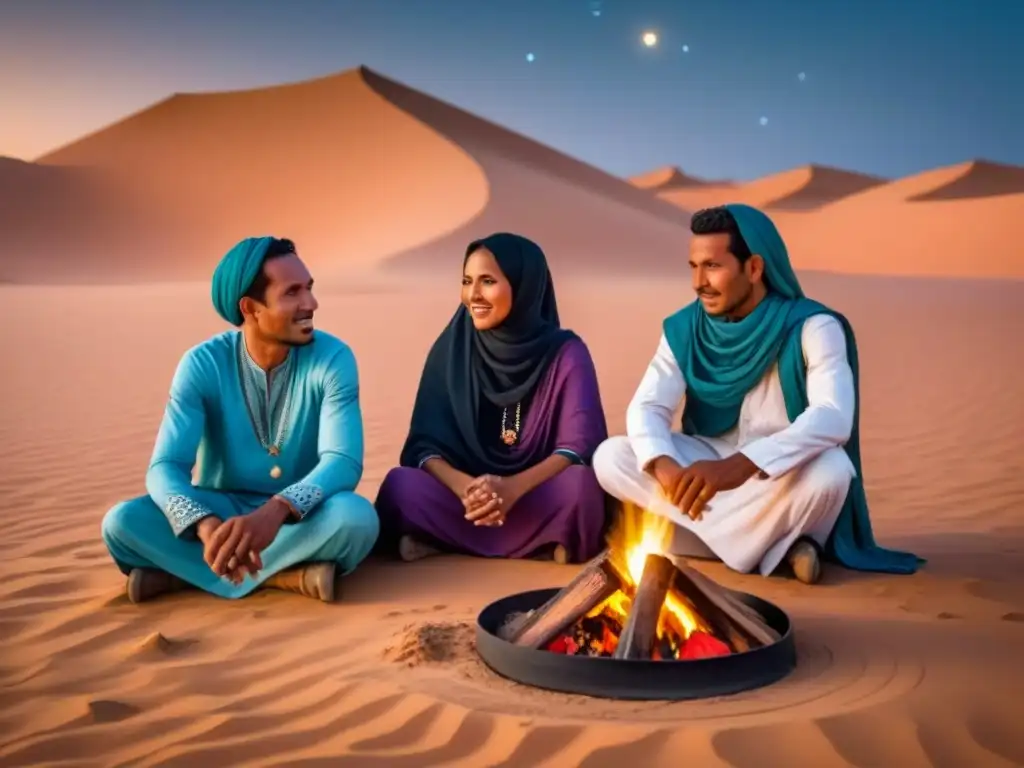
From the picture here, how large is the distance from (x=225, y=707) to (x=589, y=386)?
2.62 m

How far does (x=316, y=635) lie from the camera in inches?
186

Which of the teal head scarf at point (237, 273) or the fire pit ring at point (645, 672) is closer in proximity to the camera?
the fire pit ring at point (645, 672)

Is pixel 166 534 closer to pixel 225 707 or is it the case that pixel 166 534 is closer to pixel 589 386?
pixel 225 707

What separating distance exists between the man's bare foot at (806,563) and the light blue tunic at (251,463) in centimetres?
178

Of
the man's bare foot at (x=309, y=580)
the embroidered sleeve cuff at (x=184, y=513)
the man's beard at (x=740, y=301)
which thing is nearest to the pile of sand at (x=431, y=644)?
the man's bare foot at (x=309, y=580)

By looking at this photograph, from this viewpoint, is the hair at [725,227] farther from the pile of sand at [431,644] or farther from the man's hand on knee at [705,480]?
the pile of sand at [431,644]

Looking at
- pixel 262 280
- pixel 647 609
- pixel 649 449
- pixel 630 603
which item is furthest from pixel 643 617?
pixel 262 280

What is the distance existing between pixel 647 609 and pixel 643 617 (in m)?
0.03

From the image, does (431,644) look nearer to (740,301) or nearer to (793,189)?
(740,301)

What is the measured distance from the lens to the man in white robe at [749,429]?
5270 mm

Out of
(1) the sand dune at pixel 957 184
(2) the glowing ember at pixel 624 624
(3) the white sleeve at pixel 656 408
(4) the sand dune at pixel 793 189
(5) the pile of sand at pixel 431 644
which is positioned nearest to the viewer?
(2) the glowing ember at pixel 624 624

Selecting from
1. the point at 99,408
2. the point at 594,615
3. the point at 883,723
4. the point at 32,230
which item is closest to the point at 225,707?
the point at 594,615

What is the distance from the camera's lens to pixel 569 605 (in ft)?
13.5

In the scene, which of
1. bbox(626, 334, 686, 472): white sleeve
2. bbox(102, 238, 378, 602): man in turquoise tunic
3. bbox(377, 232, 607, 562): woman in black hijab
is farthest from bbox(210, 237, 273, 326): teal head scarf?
bbox(626, 334, 686, 472): white sleeve
